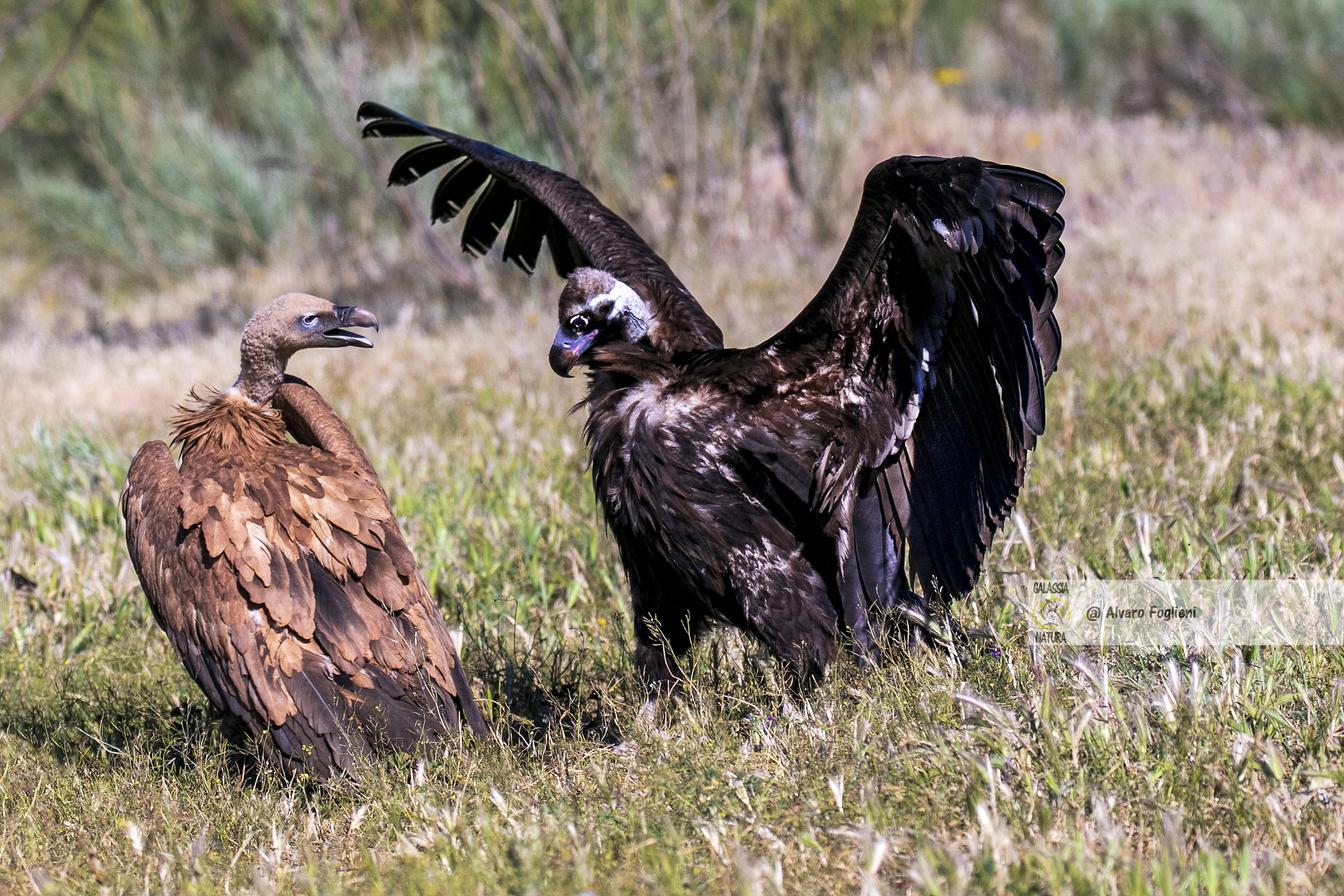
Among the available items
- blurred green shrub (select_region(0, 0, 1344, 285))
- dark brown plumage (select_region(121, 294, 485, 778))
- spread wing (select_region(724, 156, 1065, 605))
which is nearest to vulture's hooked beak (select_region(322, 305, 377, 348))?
dark brown plumage (select_region(121, 294, 485, 778))

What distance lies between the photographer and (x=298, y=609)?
330 centimetres

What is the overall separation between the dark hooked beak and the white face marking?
8cm

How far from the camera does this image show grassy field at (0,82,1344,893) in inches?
96.8

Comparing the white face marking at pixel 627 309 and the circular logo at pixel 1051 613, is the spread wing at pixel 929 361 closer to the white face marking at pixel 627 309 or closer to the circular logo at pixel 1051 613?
the circular logo at pixel 1051 613

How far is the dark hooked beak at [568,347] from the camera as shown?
3590 millimetres

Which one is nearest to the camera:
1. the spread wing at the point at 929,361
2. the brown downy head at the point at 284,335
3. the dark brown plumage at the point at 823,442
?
the spread wing at the point at 929,361

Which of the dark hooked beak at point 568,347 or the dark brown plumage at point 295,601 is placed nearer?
the dark brown plumage at point 295,601

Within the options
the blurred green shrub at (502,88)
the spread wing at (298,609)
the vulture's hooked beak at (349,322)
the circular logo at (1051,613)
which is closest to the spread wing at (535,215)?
the vulture's hooked beak at (349,322)

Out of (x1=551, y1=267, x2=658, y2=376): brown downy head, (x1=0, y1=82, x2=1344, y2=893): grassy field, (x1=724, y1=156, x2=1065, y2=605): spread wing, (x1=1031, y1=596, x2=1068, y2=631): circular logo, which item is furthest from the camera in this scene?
(x1=551, y1=267, x2=658, y2=376): brown downy head

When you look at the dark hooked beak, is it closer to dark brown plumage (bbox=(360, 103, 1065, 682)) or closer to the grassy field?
dark brown plumage (bbox=(360, 103, 1065, 682))

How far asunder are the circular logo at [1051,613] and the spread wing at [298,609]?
5.06 feet

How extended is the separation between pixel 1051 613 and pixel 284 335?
94.6 inches

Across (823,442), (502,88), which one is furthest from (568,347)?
(502,88)

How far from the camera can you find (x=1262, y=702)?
9.37 ft
